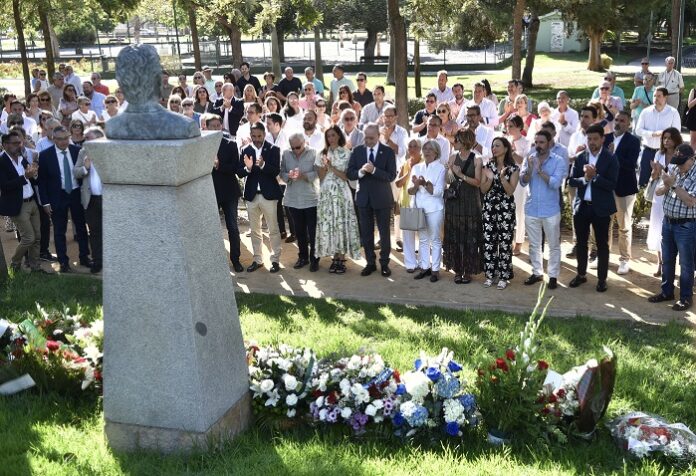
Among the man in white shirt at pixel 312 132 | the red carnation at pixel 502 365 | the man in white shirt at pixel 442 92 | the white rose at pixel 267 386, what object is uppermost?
the man in white shirt at pixel 442 92

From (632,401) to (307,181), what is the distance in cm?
563

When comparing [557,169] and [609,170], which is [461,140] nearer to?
[557,169]

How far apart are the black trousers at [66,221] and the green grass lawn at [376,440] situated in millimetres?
1478

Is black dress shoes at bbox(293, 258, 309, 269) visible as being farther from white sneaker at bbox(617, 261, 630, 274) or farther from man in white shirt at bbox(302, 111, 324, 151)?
white sneaker at bbox(617, 261, 630, 274)

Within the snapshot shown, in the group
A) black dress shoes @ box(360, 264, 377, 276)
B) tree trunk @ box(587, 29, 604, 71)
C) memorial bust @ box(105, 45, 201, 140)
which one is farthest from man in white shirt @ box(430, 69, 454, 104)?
tree trunk @ box(587, 29, 604, 71)

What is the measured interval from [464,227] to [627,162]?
2332 millimetres

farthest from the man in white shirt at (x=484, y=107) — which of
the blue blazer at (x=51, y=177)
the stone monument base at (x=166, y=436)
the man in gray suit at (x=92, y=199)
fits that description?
the stone monument base at (x=166, y=436)

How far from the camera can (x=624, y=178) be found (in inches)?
405

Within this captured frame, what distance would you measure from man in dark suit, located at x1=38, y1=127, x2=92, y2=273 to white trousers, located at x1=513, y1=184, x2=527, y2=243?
20.4 feet

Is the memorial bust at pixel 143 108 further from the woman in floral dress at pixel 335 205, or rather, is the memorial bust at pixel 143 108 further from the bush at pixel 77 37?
the bush at pixel 77 37

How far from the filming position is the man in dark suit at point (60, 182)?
1080 cm

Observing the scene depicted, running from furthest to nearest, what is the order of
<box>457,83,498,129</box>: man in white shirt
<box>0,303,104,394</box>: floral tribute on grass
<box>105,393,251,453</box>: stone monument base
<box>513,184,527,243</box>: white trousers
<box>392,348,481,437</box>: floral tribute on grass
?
<box>457,83,498,129</box>: man in white shirt → <box>513,184,527,243</box>: white trousers → <box>0,303,104,394</box>: floral tribute on grass → <box>392,348,481,437</box>: floral tribute on grass → <box>105,393,251,453</box>: stone monument base

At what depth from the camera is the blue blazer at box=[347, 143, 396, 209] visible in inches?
408

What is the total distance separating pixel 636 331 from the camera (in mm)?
8414
